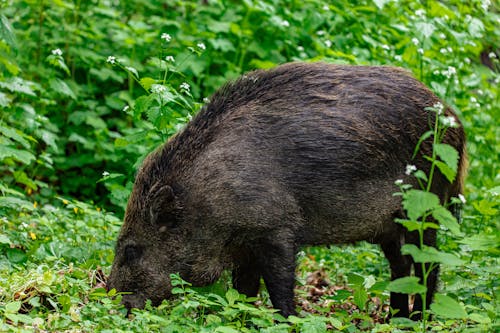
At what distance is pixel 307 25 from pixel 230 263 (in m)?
4.46

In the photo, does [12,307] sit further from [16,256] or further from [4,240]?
[16,256]

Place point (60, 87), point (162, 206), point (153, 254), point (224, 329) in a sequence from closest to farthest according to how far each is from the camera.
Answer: point (224, 329), point (162, 206), point (153, 254), point (60, 87)

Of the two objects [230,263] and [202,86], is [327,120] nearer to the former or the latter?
[230,263]

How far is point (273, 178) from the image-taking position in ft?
19.8

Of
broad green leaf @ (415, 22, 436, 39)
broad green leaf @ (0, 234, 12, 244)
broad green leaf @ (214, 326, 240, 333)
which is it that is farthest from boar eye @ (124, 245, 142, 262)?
broad green leaf @ (415, 22, 436, 39)

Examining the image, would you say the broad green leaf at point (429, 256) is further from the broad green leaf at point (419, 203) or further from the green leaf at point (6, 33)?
the green leaf at point (6, 33)

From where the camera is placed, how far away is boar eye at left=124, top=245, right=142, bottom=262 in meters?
6.29

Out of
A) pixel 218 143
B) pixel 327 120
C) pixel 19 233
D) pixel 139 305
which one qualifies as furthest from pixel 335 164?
pixel 19 233

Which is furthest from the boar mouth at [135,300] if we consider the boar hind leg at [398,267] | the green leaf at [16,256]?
the boar hind leg at [398,267]

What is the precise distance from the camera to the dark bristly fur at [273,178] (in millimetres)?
6035

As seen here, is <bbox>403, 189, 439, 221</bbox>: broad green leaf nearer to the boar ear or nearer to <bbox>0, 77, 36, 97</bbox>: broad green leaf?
the boar ear

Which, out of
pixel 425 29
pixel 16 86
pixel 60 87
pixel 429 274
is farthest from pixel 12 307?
pixel 425 29

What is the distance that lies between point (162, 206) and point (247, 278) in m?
0.95

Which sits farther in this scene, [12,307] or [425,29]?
[425,29]
